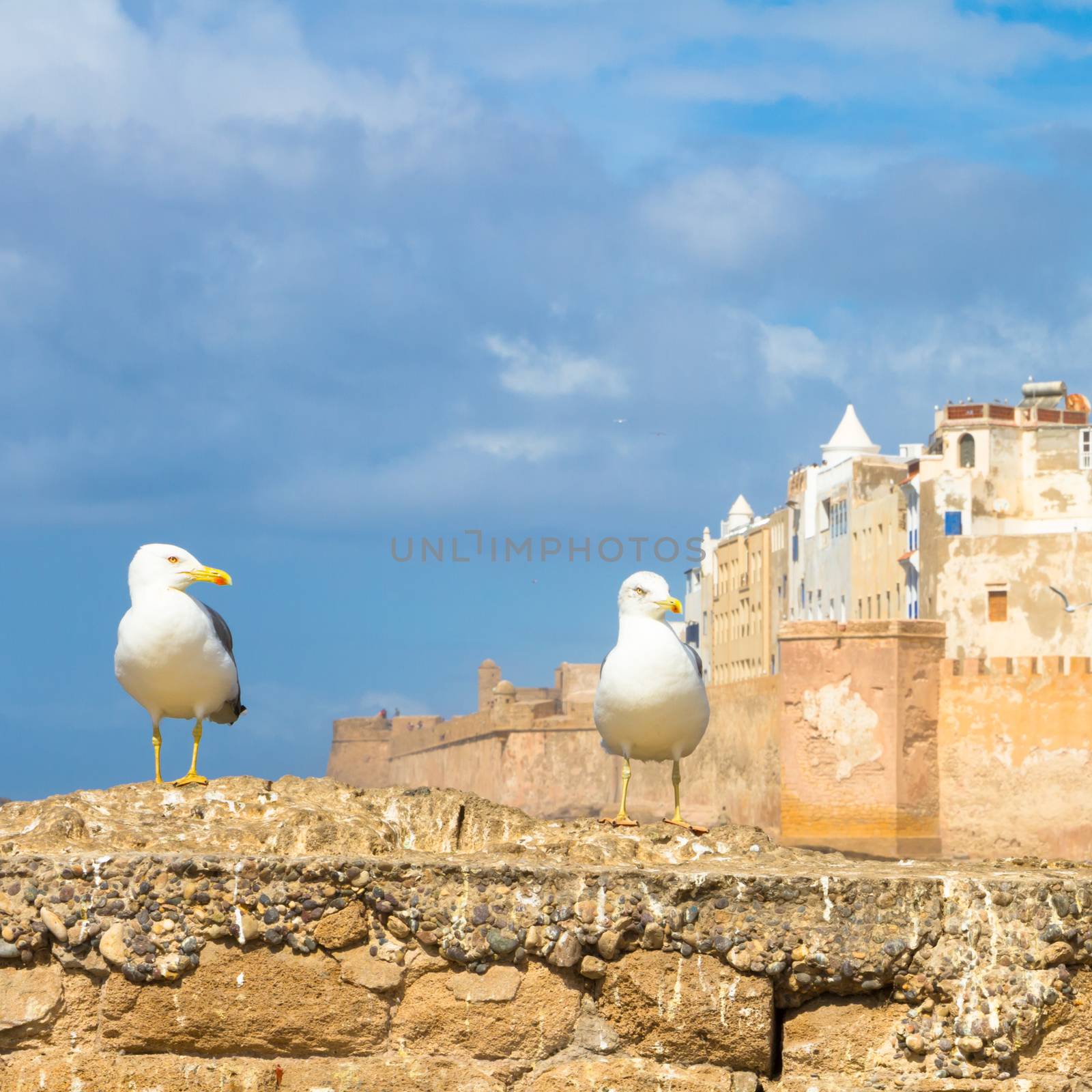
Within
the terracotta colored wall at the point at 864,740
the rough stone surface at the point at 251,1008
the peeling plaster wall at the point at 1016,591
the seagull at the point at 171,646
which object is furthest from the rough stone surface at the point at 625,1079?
the peeling plaster wall at the point at 1016,591

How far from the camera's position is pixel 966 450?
4912cm

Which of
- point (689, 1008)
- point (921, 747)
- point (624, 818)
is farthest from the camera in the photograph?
point (921, 747)

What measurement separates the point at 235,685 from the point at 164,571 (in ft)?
1.99

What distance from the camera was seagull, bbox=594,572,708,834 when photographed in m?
7.70

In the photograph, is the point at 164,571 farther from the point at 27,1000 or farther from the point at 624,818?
the point at 27,1000

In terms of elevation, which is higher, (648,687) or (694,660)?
(694,660)

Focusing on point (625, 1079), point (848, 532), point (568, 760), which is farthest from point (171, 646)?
point (568, 760)

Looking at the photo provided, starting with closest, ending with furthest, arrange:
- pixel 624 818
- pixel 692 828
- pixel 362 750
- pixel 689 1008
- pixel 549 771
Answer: pixel 689 1008 < pixel 692 828 < pixel 624 818 < pixel 549 771 < pixel 362 750

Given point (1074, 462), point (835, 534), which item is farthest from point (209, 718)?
point (835, 534)

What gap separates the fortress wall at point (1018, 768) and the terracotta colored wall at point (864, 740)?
0.43 meters

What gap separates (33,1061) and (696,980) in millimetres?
1407

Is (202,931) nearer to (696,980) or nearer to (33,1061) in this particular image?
Result: (33,1061)

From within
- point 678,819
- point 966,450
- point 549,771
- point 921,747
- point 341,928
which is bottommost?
point 341,928

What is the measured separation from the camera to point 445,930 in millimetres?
3967
